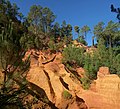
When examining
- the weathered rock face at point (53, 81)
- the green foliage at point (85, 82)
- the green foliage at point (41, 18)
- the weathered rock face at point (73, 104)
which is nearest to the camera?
the weathered rock face at point (73, 104)

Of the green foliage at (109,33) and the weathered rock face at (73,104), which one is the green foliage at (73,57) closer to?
the weathered rock face at (73,104)

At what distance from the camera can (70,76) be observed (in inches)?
1199

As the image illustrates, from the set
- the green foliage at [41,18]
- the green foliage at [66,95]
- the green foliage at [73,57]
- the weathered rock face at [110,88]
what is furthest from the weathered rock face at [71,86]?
the green foliage at [41,18]

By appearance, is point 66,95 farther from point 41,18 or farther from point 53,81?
point 41,18

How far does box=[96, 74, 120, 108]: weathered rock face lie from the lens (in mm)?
25000

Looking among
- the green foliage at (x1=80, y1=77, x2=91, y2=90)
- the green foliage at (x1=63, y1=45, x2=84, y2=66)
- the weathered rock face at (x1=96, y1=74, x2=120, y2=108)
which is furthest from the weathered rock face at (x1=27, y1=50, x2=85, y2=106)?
the green foliage at (x1=63, y1=45, x2=84, y2=66)

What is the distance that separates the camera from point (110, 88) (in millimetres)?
25375

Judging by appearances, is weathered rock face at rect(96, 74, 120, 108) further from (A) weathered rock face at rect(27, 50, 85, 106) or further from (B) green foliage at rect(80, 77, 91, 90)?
(A) weathered rock face at rect(27, 50, 85, 106)

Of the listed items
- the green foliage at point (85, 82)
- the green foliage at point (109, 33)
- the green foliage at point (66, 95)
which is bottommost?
the green foliage at point (66, 95)

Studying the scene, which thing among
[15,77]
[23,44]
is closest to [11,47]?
[23,44]

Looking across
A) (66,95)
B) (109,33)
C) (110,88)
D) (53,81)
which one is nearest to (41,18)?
(109,33)

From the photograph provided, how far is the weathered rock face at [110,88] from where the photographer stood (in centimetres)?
2500

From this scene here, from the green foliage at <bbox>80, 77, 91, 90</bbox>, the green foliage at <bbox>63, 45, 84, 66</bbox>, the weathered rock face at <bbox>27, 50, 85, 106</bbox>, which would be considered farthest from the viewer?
the green foliage at <bbox>63, 45, 84, 66</bbox>

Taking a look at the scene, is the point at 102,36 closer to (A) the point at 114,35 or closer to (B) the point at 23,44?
(A) the point at 114,35
